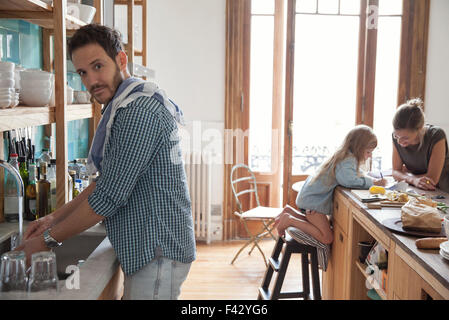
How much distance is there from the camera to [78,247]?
193cm

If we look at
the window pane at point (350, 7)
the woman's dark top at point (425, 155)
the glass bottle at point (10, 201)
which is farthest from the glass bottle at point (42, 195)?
the window pane at point (350, 7)

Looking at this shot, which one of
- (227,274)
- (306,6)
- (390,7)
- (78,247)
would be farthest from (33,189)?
(390,7)

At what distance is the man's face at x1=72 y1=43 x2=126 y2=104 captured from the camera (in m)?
1.55

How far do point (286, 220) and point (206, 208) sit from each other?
166 cm

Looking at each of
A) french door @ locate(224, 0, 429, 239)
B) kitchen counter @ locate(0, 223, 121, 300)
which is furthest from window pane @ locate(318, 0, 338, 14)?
kitchen counter @ locate(0, 223, 121, 300)

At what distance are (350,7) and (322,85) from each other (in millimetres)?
791

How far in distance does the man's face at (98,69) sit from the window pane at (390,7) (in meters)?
3.64

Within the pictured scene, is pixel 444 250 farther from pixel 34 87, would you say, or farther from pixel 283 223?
pixel 283 223

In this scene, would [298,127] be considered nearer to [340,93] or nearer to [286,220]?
[340,93]

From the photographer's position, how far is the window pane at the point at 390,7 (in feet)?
14.7
